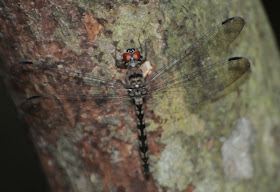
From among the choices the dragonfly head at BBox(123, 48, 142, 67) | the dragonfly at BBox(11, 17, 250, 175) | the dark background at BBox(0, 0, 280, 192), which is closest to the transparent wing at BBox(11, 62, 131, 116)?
the dragonfly at BBox(11, 17, 250, 175)

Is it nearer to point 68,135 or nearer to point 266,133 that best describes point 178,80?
point 68,135

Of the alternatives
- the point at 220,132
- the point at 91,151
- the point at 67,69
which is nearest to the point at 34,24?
the point at 67,69

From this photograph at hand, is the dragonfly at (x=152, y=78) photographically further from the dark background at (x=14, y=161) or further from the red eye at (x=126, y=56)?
the dark background at (x=14, y=161)

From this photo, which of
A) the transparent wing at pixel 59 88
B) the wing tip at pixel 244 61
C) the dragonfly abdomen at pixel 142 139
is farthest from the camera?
the wing tip at pixel 244 61

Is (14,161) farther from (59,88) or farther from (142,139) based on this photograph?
(142,139)

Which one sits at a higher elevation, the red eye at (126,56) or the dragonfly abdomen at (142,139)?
the red eye at (126,56)

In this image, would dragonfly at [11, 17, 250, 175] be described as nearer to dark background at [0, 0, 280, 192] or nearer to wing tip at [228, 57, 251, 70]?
wing tip at [228, 57, 251, 70]

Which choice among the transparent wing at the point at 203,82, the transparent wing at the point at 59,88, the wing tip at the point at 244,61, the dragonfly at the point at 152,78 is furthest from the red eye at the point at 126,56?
the wing tip at the point at 244,61
